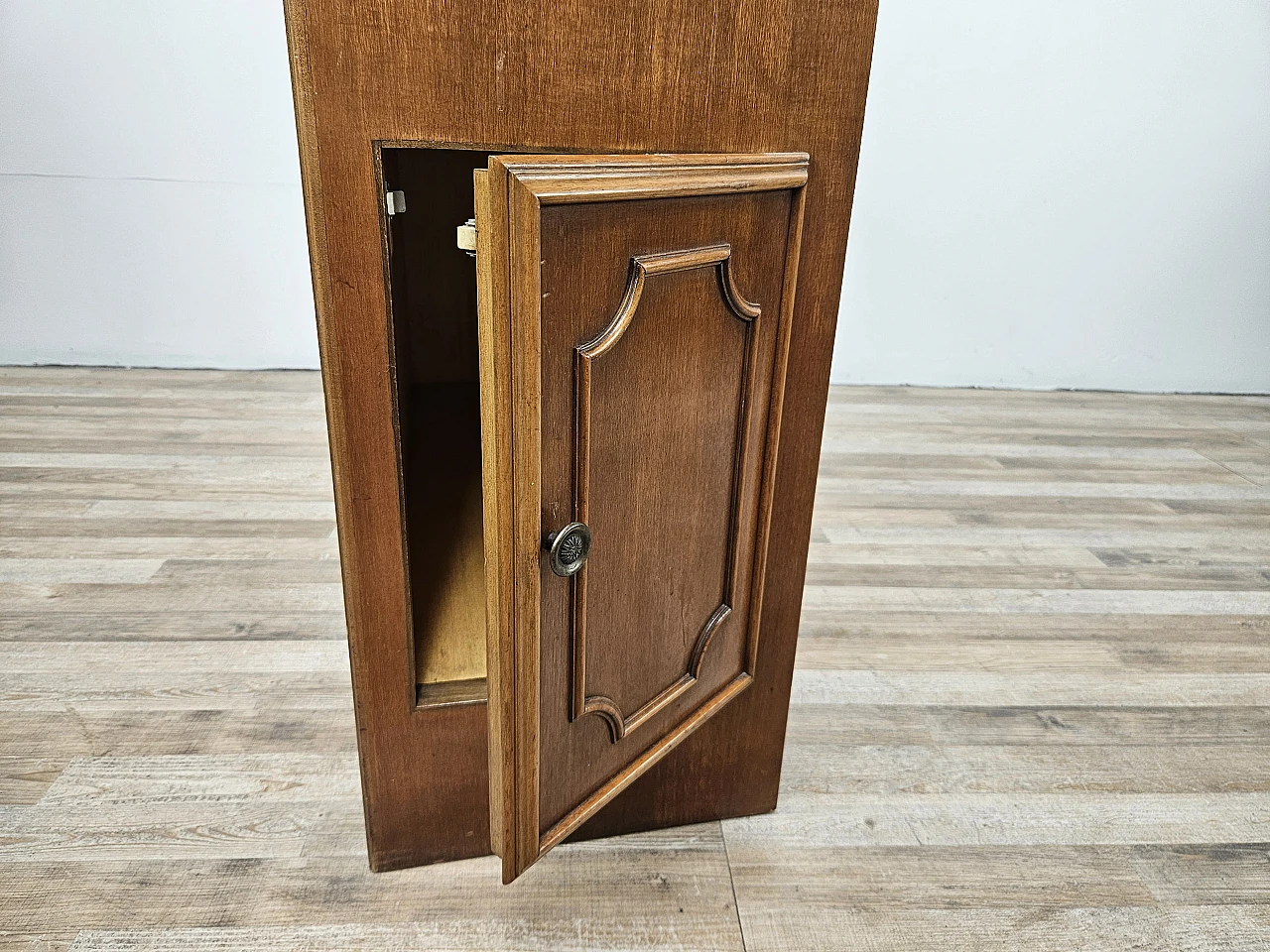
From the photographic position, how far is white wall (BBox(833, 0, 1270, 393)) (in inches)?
148

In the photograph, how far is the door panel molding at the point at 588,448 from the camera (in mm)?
926

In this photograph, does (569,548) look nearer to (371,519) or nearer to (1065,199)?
(371,519)

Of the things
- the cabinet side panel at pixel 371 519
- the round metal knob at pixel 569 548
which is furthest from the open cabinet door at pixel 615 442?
the cabinet side panel at pixel 371 519

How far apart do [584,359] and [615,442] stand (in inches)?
4.5

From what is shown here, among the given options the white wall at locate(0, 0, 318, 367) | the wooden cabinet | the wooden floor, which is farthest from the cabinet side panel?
the white wall at locate(0, 0, 318, 367)

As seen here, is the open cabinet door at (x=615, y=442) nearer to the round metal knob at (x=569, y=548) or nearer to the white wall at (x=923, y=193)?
the round metal knob at (x=569, y=548)

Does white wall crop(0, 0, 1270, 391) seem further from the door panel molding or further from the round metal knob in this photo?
the round metal knob

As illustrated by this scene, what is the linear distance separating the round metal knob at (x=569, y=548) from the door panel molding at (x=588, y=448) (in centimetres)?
2

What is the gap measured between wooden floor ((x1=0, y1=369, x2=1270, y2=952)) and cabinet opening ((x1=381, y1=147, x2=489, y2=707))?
14.3 inches

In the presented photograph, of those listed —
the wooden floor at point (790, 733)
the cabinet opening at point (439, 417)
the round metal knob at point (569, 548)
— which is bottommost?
the wooden floor at point (790, 733)

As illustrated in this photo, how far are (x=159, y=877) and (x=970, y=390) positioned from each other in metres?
3.61

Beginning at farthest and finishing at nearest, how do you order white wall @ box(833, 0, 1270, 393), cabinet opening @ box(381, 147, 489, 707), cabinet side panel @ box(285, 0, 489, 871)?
1. white wall @ box(833, 0, 1270, 393)
2. cabinet opening @ box(381, 147, 489, 707)
3. cabinet side panel @ box(285, 0, 489, 871)

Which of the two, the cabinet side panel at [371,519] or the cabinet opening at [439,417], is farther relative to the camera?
the cabinet opening at [439,417]

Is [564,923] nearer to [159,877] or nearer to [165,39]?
[159,877]
